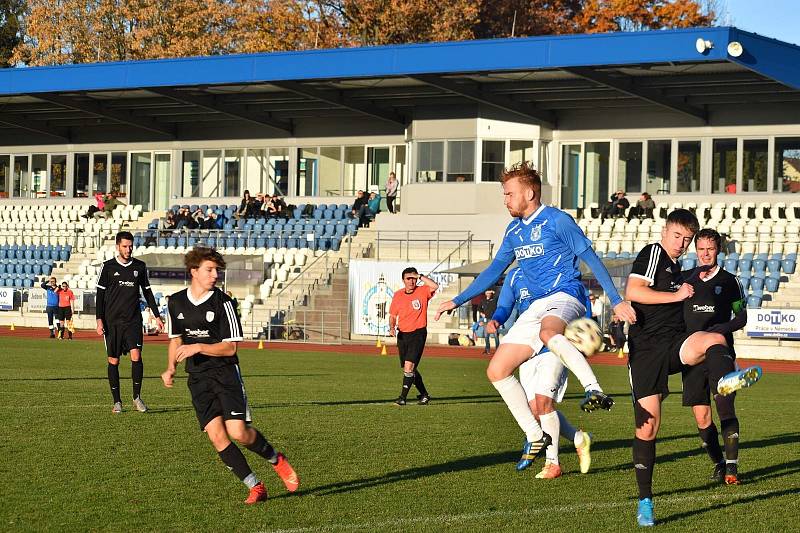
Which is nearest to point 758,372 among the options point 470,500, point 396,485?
point 470,500

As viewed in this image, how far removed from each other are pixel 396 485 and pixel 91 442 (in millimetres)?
3448

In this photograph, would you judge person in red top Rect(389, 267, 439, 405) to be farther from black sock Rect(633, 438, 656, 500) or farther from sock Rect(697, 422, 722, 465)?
black sock Rect(633, 438, 656, 500)

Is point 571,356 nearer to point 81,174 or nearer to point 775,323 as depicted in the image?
point 775,323

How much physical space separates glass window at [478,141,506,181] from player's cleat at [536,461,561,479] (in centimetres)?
3185

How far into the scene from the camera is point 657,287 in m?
7.95

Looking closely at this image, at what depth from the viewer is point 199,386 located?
8258 millimetres

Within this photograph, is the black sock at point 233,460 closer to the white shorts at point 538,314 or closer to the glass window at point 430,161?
the white shorts at point 538,314

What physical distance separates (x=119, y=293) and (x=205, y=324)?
5.92 m

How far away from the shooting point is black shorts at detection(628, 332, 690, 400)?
7.80m

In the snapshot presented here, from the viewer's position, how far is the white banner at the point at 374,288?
34.1 meters

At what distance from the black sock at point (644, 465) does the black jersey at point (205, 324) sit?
8.83ft

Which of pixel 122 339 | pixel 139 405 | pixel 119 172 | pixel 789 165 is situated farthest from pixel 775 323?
pixel 119 172

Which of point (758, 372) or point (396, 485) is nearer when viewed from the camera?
point (758, 372)

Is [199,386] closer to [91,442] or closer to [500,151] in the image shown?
[91,442]
